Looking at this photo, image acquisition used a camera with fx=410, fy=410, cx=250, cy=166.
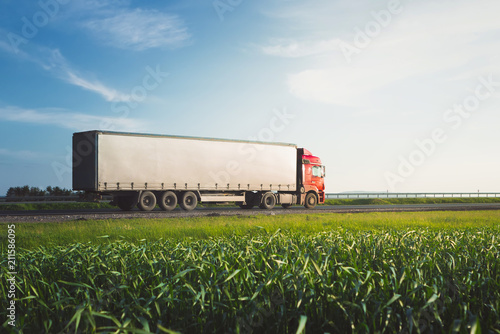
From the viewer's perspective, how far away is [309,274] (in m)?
3.31

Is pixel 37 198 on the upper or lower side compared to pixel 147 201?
upper

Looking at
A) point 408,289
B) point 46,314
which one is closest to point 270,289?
point 408,289

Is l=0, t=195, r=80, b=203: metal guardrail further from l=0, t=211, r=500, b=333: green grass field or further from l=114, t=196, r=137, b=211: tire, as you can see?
l=0, t=211, r=500, b=333: green grass field

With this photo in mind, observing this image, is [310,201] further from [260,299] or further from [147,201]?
[260,299]

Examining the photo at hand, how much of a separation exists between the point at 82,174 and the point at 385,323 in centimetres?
2127

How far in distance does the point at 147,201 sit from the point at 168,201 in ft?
3.90

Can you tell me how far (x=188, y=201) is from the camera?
76.2 ft

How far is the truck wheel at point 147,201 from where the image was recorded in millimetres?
21598

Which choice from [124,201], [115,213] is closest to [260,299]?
[115,213]

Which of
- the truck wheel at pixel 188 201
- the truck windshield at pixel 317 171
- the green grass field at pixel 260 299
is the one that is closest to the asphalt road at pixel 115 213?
the truck wheel at pixel 188 201

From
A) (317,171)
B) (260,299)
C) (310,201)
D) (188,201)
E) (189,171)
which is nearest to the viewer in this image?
(260,299)

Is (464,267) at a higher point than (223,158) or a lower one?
lower

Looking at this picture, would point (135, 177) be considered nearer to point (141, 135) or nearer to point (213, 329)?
point (141, 135)

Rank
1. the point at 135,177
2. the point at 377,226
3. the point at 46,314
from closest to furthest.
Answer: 1. the point at 46,314
2. the point at 377,226
3. the point at 135,177
